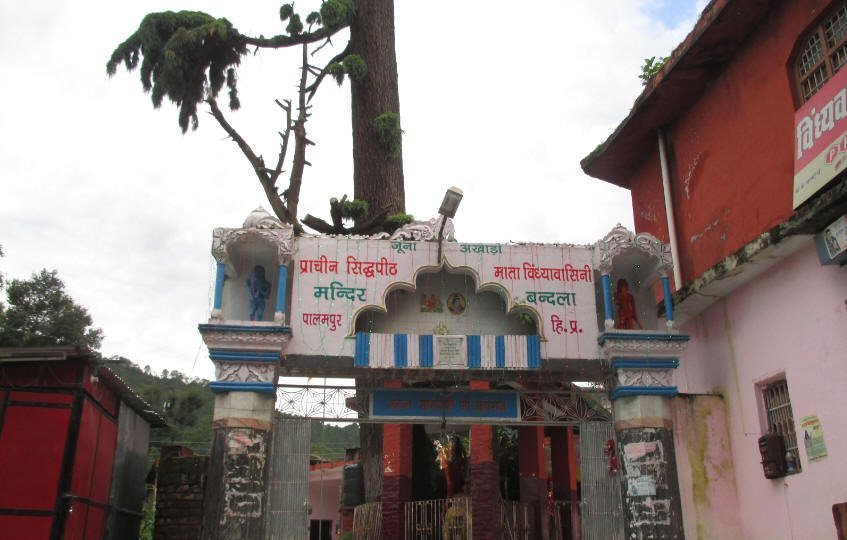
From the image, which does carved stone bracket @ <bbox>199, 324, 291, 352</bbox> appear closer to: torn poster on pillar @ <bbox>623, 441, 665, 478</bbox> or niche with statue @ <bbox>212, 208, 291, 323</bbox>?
niche with statue @ <bbox>212, 208, 291, 323</bbox>

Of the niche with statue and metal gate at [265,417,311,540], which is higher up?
the niche with statue

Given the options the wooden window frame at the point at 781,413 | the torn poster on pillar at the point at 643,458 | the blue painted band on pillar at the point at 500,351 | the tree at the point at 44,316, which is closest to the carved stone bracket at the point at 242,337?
the blue painted band on pillar at the point at 500,351

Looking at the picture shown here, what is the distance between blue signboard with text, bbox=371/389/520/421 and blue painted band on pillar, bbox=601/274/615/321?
5.03ft

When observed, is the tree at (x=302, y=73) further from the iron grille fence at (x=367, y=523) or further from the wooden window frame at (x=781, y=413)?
the wooden window frame at (x=781, y=413)

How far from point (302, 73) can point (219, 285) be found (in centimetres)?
688

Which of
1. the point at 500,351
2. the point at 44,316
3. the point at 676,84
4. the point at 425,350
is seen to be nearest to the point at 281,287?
the point at 425,350

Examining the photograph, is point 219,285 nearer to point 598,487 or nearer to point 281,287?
point 281,287

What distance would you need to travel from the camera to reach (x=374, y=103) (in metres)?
15.9

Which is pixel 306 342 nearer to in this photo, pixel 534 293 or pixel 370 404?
pixel 370 404

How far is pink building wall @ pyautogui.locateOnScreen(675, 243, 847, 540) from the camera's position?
28.0 ft

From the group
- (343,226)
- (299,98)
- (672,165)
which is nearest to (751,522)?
(672,165)

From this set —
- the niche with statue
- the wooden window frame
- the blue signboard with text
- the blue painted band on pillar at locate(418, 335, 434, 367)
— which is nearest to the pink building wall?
the wooden window frame

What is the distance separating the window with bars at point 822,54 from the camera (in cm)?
890

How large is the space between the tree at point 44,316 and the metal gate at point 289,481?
75.3 feet
